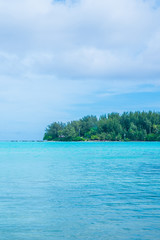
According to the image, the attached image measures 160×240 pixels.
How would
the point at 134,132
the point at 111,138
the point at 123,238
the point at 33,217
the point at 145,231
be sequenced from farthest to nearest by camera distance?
the point at 111,138
the point at 134,132
the point at 33,217
the point at 145,231
the point at 123,238

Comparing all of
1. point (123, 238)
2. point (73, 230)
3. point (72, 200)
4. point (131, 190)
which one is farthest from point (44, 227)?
point (131, 190)

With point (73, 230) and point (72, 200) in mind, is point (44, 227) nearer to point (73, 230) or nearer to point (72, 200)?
point (73, 230)

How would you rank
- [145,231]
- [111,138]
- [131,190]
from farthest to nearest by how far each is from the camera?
[111,138], [131,190], [145,231]

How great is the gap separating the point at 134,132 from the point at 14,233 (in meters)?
179

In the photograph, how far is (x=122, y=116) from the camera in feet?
635

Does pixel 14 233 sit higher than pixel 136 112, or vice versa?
pixel 136 112

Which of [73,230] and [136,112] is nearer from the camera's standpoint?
[73,230]

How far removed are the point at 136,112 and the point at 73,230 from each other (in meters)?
183

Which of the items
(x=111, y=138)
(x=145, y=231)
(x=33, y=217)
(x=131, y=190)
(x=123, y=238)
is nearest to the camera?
(x=123, y=238)

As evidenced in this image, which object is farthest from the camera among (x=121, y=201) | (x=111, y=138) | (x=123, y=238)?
(x=111, y=138)

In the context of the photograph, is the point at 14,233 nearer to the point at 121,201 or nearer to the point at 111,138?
the point at 121,201

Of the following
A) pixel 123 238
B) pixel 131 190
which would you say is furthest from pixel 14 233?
pixel 131 190

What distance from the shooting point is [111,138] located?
199875 mm

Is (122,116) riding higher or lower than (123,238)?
higher
